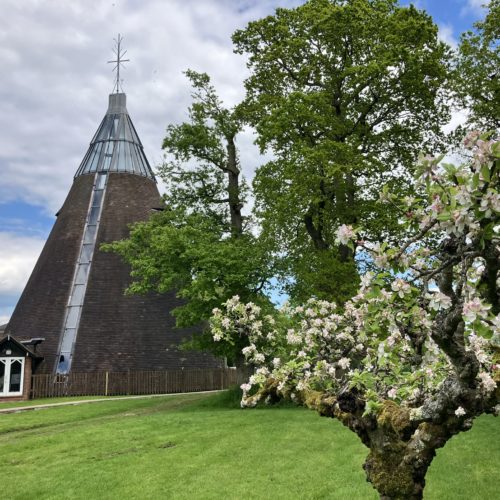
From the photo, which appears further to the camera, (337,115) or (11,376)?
(11,376)

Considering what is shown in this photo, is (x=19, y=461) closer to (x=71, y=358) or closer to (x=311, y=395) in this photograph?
(x=311, y=395)

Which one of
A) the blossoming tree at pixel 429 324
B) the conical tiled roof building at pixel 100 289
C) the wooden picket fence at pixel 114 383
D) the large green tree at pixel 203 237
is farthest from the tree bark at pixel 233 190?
the blossoming tree at pixel 429 324

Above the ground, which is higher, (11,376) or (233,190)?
(233,190)

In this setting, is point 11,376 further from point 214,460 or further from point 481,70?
point 481,70

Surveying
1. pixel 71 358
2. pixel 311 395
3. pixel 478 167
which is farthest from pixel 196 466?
pixel 71 358

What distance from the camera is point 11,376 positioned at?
30.9 meters

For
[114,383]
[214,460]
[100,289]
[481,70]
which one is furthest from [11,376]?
[481,70]

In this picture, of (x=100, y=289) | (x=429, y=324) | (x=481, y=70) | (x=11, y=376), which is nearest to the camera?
(x=429, y=324)

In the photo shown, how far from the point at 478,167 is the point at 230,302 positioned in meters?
6.06

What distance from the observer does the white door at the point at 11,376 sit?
30438 millimetres

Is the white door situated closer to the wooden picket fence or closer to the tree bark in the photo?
the wooden picket fence

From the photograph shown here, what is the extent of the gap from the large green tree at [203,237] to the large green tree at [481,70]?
33.6 ft

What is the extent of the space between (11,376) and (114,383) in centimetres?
612

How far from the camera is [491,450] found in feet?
38.2
